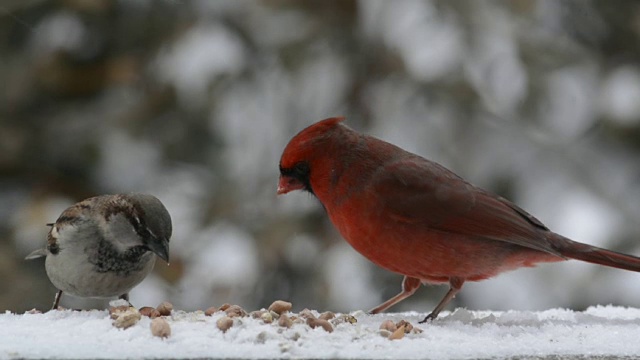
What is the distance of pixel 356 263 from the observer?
17.6 feet

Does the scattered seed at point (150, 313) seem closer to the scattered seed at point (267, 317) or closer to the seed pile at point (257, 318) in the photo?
the seed pile at point (257, 318)

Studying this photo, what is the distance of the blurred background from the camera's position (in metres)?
5.27

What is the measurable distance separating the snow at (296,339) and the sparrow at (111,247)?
0.29 m

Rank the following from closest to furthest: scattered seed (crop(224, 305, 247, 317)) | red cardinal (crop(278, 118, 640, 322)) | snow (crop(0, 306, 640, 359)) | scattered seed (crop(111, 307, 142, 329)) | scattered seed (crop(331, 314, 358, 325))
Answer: snow (crop(0, 306, 640, 359)), scattered seed (crop(111, 307, 142, 329)), scattered seed (crop(224, 305, 247, 317)), scattered seed (crop(331, 314, 358, 325)), red cardinal (crop(278, 118, 640, 322))

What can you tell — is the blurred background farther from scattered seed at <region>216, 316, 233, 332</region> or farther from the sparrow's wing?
scattered seed at <region>216, 316, 233, 332</region>

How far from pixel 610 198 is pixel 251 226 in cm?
199

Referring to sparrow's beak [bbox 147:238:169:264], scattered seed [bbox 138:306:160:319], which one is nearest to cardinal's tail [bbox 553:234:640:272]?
sparrow's beak [bbox 147:238:169:264]

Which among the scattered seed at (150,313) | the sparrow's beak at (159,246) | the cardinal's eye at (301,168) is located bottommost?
the scattered seed at (150,313)

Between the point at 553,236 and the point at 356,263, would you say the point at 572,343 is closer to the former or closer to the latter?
the point at 553,236

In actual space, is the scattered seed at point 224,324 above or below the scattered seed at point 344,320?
below

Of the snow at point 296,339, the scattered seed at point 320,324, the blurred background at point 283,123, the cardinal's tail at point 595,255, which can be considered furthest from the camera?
the blurred background at point 283,123

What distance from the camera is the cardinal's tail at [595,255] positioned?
3.20 m

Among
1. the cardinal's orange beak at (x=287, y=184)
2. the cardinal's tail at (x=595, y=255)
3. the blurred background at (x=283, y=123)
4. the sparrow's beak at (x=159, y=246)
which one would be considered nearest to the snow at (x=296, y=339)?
the sparrow's beak at (x=159, y=246)

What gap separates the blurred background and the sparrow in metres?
2.14
